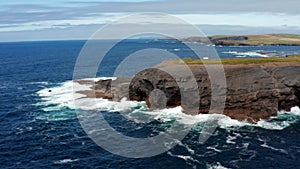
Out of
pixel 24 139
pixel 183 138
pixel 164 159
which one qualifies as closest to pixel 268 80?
pixel 183 138

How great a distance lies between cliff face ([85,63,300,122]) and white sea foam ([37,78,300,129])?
2094mm

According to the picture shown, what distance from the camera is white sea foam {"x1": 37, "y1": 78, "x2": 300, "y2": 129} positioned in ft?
232

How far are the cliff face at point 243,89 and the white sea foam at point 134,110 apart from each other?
2.09m

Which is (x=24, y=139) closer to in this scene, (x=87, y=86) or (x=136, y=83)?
(x=136, y=83)

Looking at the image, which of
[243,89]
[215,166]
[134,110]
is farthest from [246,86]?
[215,166]

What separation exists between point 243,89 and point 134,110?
26.7 metres

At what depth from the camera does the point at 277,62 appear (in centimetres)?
8438

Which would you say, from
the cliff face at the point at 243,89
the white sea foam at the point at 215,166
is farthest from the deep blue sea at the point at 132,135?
the cliff face at the point at 243,89

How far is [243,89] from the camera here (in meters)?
75.2

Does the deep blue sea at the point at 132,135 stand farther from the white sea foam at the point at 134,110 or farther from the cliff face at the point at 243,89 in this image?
the cliff face at the point at 243,89

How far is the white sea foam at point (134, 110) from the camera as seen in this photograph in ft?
232

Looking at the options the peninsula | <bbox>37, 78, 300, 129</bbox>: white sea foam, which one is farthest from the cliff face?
<bbox>37, 78, 300, 129</bbox>: white sea foam

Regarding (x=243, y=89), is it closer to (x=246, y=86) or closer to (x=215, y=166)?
(x=246, y=86)

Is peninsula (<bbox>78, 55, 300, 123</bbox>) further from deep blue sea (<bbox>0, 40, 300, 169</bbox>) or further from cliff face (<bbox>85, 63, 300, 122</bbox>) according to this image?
deep blue sea (<bbox>0, 40, 300, 169</bbox>)
